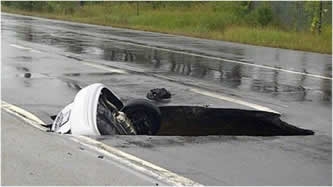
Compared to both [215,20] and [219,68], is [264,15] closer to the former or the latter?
[215,20]

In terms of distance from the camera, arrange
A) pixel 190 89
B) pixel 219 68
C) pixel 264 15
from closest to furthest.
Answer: pixel 190 89, pixel 219 68, pixel 264 15

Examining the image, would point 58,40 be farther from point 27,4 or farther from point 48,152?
point 27,4

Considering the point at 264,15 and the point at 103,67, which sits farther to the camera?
the point at 264,15

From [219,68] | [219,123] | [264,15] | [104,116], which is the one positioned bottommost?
[264,15]

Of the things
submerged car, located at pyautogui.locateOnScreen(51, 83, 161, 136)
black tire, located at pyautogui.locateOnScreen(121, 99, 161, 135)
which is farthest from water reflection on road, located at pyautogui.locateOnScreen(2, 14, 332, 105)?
submerged car, located at pyautogui.locateOnScreen(51, 83, 161, 136)

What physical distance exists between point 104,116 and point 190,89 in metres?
3.34

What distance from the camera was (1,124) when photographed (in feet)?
24.7

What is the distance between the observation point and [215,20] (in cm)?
3062

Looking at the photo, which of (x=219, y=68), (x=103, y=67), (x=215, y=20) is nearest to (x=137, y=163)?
(x=103, y=67)

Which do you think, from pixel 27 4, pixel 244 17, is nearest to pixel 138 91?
pixel 244 17

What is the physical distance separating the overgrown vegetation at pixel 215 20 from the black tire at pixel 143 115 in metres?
12.7

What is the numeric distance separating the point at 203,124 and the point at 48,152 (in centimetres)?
271

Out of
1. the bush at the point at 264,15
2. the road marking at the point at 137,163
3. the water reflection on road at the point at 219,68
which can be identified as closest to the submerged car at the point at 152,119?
the road marking at the point at 137,163

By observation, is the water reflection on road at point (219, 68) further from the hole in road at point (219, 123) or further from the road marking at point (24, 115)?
the road marking at point (24, 115)
